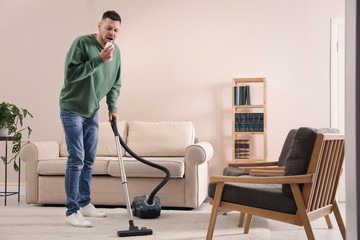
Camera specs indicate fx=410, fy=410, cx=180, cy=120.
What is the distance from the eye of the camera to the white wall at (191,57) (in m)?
4.71

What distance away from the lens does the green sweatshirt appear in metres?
2.96

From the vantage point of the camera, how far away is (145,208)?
3373 millimetres

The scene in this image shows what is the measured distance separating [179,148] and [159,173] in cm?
63

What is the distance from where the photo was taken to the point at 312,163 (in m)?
2.16

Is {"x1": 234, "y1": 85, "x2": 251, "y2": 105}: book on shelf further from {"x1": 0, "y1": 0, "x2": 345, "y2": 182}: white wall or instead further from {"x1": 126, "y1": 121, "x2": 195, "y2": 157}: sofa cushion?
{"x1": 126, "y1": 121, "x2": 195, "y2": 157}: sofa cushion

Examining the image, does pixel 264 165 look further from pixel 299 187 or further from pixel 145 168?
pixel 299 187

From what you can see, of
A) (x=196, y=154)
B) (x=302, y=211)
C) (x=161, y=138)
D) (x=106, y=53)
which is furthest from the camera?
(x=161, y=138)

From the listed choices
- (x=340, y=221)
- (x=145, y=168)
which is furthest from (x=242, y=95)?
(x=340, y=221)

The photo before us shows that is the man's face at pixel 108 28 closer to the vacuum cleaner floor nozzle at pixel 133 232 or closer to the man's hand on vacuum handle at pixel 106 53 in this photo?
the man's hand on vacuum handle at pixel 106 53

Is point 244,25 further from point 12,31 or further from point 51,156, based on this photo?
point 12,31

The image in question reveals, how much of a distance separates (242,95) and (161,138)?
3.35 feet

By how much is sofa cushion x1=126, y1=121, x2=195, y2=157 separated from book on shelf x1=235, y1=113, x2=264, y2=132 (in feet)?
1.69

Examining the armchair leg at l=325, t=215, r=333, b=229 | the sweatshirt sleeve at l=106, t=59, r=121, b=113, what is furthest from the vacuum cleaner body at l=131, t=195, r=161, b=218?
the armchair leg at l=325, t=215, r=333, b=229

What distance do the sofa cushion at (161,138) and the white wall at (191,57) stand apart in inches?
17.8
